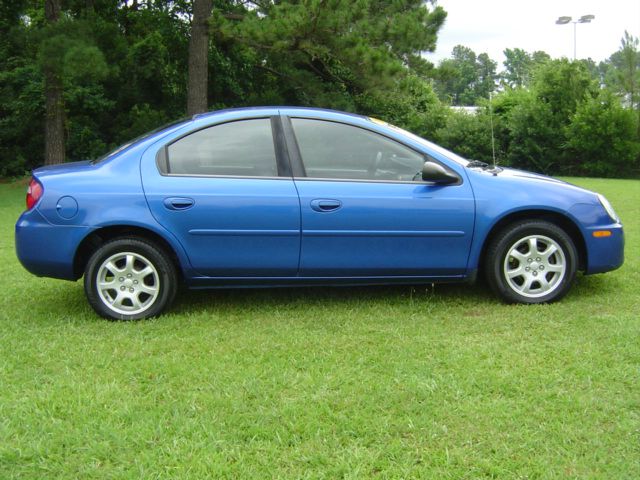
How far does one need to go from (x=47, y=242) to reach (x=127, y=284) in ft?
2.04

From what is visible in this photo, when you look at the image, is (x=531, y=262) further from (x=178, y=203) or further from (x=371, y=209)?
(x=178, y=203)

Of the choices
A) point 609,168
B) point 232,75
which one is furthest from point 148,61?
point 609,168

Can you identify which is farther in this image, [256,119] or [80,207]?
[256,119]

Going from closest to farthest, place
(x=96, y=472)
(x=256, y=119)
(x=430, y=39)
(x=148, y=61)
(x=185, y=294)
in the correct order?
1. (x=96, y=472)
2. (x=256, y=119)
3. (x=185, y=294)
4. (x=430, y=39)
5. (x=148, y=61)

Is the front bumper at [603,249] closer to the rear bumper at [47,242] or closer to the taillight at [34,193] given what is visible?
the rear bumper at [47,242]

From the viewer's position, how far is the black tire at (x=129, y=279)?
475 cm

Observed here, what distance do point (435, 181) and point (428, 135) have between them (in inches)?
893

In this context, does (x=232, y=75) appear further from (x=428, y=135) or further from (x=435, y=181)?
(x=435, y=181)

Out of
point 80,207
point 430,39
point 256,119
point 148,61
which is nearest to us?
point 80,207

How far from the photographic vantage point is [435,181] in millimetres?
4934

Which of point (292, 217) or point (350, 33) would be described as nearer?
point (292, 217)

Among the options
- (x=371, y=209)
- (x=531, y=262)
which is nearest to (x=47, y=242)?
(x=371, y=209)

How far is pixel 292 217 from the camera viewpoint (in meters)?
4.78

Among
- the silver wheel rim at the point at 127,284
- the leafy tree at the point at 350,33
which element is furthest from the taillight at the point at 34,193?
the leafy tree at the point at 350,33
